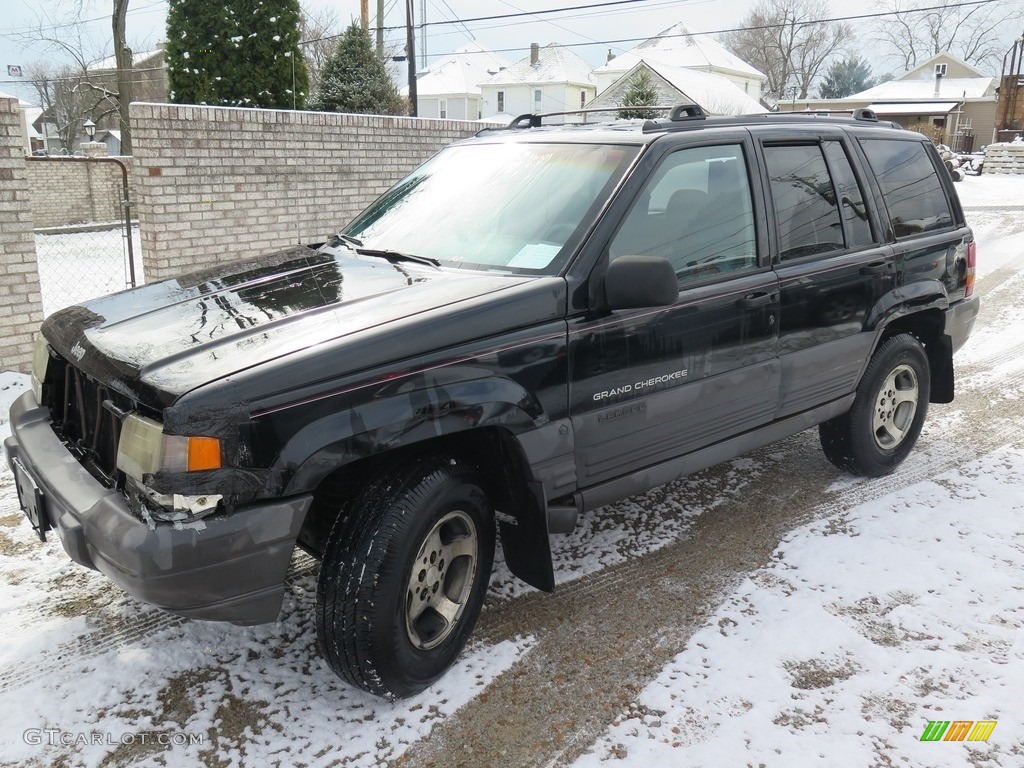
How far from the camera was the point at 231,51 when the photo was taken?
1180 centimetres

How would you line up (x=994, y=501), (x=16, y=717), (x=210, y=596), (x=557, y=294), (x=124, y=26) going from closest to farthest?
(x=210, y=596)
(x=16, y=717)
(x=557, y=294)
(x=994, y=501)
(x=124, y=26)

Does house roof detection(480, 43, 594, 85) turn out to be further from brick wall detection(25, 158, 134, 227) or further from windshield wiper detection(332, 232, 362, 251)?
windshield wiper detection(332, 232, 362, 251)

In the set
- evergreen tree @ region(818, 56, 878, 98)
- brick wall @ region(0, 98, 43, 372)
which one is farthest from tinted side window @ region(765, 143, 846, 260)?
evergreen tree @ region(818, 56, 878, 98)

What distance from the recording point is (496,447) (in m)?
3.09

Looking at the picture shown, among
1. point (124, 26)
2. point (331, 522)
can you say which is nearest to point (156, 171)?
point (331, 522)

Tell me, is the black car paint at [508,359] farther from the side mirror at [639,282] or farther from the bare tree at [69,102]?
the bare tree at [69,102]

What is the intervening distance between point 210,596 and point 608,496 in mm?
1616

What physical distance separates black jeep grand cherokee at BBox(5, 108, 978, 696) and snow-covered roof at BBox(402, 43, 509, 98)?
6463 centimetres

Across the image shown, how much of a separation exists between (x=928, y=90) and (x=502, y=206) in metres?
65.8

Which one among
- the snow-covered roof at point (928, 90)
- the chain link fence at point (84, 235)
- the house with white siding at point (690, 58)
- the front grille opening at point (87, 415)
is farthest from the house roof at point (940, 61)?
the front grille opening at point (87, 415)

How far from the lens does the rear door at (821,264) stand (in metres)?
3.96

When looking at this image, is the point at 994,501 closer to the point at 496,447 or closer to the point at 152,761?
the point at 496,447

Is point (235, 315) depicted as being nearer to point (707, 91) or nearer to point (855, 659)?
point (855, 659)

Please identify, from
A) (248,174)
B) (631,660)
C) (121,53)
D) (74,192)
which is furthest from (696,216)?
(121,53)
